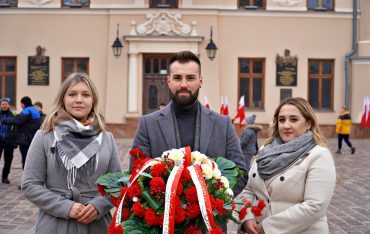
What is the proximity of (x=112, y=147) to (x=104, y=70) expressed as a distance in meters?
17.1

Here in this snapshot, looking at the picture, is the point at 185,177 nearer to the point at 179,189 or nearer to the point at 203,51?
the point at 179,189

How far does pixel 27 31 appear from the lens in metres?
20.1

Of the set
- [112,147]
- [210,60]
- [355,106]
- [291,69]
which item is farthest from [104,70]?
[112,147]

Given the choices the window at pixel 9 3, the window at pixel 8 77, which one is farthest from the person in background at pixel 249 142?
the window at pixel 9 3

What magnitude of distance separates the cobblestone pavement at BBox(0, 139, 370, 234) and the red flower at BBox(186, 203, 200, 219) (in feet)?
14.4

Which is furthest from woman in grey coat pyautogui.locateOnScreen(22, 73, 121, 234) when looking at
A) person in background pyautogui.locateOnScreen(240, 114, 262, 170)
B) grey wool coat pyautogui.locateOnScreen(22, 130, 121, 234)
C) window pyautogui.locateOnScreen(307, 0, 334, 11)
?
window pyautogui.locateOnScreen(307, 0, 334, 11)

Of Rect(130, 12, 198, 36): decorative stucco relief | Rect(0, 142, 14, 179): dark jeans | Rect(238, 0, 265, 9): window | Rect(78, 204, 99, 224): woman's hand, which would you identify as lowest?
Rect(0, 142, 14, 179): dark jeans

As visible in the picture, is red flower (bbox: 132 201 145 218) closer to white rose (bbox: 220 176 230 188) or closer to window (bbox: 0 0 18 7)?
white rose (bbox: 220 176 230 188)

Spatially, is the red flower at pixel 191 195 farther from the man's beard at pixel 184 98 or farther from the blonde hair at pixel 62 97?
the blonde hair at pixel 62 97

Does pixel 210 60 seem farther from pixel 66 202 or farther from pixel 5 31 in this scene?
pixel 66 202

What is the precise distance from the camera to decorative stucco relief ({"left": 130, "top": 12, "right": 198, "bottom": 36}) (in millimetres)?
19531

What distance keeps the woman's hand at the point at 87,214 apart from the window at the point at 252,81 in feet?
57.7

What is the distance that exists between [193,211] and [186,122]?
940 millimetres

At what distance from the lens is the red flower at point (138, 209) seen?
2.41 m
